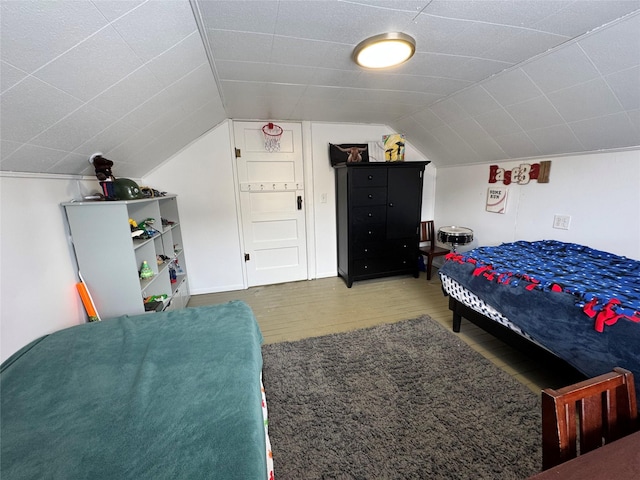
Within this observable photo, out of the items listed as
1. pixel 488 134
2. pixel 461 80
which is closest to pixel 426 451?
pixel 461 80

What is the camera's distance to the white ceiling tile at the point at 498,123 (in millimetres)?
2390

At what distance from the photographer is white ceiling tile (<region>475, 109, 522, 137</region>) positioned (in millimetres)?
2390

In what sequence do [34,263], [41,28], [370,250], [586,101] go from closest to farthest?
[41,28], [34,263], [586,101], [370,250]

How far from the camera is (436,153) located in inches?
143

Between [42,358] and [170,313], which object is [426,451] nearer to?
[170,313]

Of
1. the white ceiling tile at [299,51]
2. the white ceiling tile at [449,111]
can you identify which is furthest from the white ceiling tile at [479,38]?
the white ceiling tile at [449,111]

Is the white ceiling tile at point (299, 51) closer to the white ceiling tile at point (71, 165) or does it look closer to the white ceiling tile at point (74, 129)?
the white ceiling tile at point (74, 129)

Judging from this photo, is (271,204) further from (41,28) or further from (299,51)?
(41,28)

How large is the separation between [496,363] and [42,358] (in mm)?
2702

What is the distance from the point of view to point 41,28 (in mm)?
870

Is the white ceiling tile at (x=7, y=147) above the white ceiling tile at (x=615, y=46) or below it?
below

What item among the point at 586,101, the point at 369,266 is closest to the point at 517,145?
the point at 586,101

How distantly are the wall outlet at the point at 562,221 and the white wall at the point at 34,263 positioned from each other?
3.92m

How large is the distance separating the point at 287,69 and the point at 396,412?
7.86 ft
